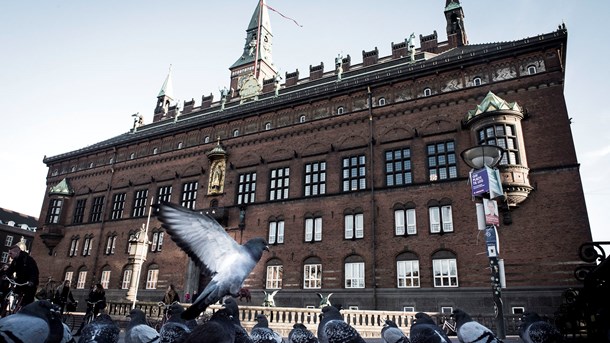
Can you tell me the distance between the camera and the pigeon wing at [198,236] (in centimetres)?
582

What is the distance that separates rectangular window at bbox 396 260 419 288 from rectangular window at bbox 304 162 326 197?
816 cm

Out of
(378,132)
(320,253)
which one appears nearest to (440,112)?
(378,132)

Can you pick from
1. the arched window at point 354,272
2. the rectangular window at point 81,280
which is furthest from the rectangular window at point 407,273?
the rectangular window at point 81,280

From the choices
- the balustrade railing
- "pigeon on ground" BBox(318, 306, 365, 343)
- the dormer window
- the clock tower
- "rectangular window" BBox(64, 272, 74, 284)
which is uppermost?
the clock tower

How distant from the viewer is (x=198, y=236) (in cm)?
606

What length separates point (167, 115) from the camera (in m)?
49.0

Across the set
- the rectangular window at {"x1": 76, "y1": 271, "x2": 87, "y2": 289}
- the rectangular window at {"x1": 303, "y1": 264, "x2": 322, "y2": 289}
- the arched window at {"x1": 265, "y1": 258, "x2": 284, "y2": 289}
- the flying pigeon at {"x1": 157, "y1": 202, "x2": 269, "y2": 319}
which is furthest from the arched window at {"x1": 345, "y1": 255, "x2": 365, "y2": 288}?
the rectangular window at {"x1": 76, "y1": 271, "x2": 87, "y2": 289}

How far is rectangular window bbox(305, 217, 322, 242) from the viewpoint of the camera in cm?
2791

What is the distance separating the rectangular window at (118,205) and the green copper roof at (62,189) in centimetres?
Answer: 702

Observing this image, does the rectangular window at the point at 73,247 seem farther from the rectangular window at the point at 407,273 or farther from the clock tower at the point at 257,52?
the rectangular window at the point at 407,273

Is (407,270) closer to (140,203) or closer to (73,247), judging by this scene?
(140,203)

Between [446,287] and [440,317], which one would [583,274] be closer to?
[440,317]

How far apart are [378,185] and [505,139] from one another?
8582mm

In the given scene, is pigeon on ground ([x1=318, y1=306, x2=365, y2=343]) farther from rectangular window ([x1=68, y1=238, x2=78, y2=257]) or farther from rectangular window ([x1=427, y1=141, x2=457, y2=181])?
rectangular window ([x1=68, y1=238, x2=78, y2=257])
